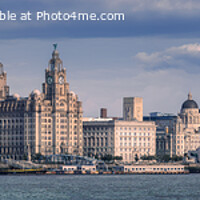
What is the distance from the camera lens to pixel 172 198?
6850 inches

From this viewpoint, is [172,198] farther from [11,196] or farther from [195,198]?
[11,196]

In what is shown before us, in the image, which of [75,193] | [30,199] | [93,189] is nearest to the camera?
[30,199]

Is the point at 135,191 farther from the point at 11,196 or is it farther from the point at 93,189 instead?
the point at 11,196

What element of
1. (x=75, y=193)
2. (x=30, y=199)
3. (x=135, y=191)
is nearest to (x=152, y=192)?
(x=135, y=191)

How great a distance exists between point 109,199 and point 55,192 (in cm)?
2119

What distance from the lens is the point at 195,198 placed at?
174750mm

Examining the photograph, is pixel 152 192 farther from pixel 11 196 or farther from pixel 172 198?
pixel 11 196

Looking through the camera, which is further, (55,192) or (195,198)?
(55,192)

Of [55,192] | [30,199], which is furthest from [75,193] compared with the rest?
[30,199]

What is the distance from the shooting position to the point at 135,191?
192 m

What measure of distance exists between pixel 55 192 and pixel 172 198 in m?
27.6

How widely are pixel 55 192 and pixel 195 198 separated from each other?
31219mm

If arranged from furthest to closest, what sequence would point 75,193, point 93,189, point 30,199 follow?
1. point 93,189
2. point 75,193
3. point 30,199

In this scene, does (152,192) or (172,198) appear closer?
(172,198)
